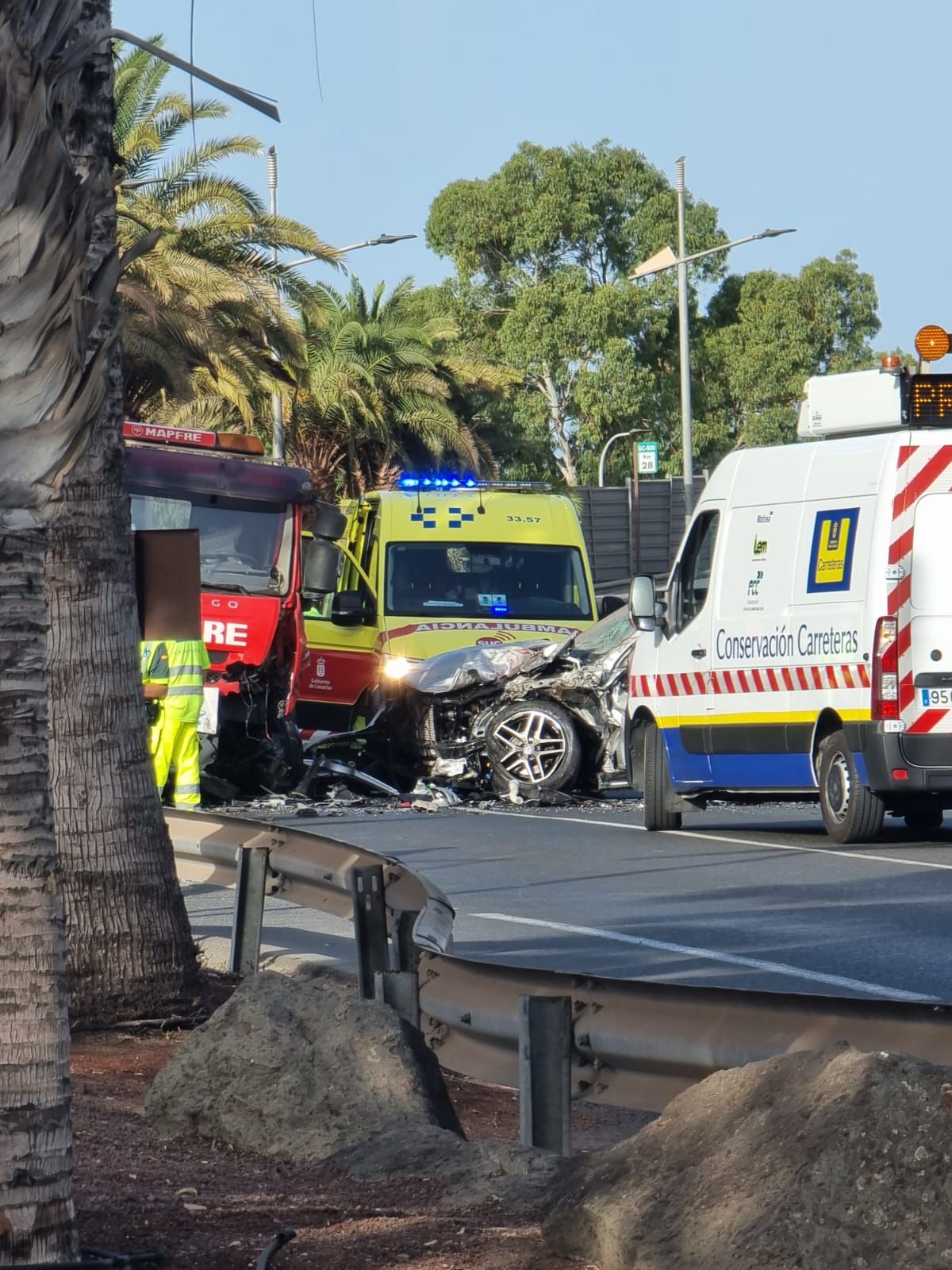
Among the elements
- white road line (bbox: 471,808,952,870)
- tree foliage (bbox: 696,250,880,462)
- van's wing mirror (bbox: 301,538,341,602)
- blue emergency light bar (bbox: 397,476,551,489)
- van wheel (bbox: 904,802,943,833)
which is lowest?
white road line (bbox: 471,808,952,870)

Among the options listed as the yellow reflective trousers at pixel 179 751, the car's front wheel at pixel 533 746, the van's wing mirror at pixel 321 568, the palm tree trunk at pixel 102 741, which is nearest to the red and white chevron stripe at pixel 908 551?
the car's front wheel at pixel 533 746

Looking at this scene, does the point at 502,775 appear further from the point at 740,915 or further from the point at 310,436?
the point at 310,436

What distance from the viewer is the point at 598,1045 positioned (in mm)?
4574

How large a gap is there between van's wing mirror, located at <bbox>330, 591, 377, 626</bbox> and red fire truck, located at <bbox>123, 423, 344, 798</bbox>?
1.42 ft

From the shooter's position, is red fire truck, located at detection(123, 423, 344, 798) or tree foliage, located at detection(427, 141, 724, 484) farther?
tree foliage, located at detection(427, 141, 724, 484)

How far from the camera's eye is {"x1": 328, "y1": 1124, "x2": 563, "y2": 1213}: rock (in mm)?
4445

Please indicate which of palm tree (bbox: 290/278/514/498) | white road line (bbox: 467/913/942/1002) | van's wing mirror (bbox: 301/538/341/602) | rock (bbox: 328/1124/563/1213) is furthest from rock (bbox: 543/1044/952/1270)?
palm tree (bbox: 290/278/514/498)

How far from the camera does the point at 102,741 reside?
23.9 ft

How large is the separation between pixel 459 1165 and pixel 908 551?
8.23m

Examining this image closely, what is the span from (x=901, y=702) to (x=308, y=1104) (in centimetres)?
766

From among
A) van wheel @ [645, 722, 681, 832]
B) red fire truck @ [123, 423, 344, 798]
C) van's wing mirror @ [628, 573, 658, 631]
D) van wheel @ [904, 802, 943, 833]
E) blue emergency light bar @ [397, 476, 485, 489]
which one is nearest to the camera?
van wheel @ [904, 802, 943, 833]

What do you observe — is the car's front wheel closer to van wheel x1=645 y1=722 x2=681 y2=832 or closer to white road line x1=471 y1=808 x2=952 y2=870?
white road line x1=471 y1=808 x2=952 y2=870

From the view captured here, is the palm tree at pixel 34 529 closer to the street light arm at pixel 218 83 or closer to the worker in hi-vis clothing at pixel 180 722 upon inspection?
the street light arm at pixel 218 83

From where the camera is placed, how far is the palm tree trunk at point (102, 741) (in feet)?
23.7
